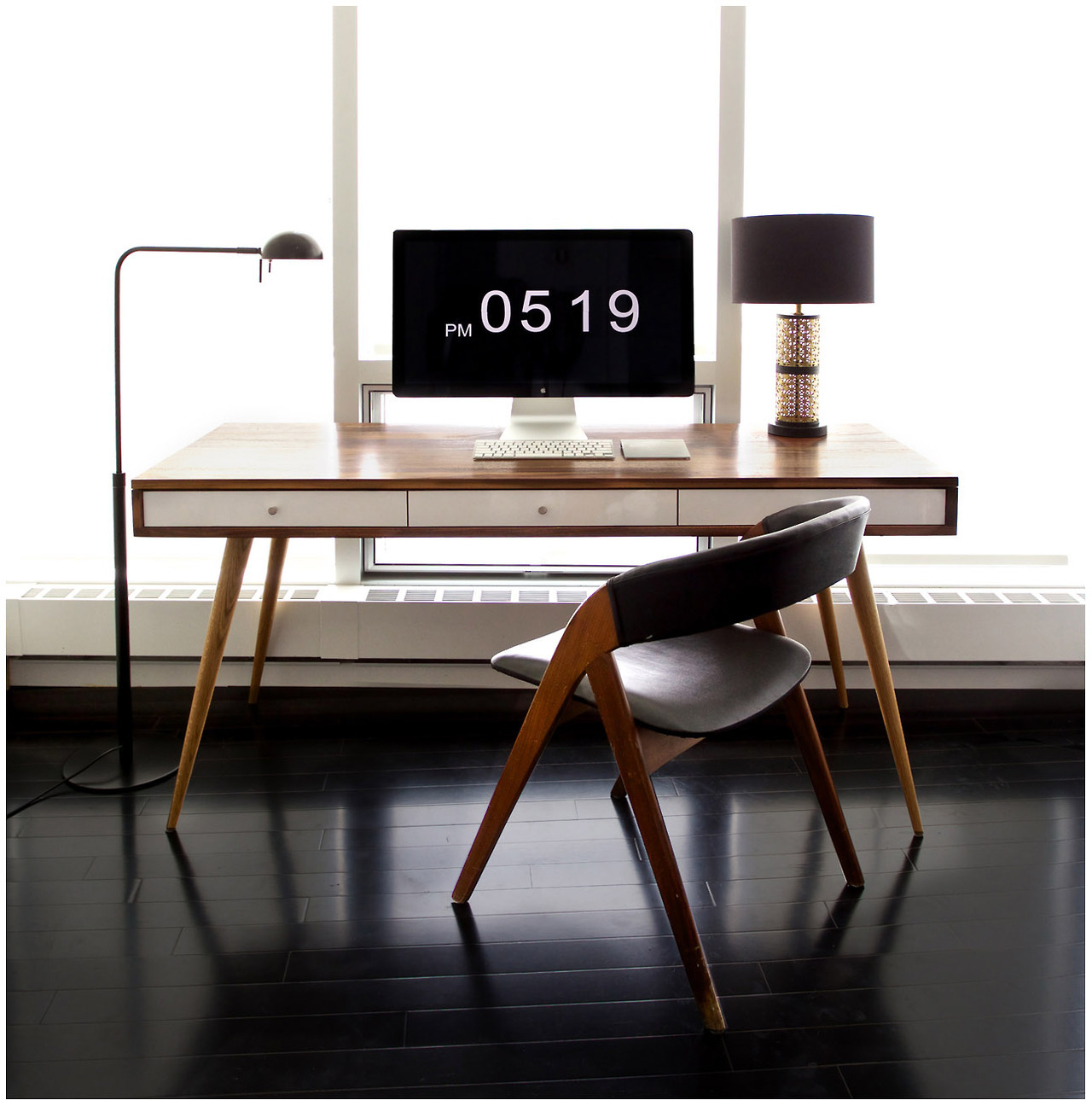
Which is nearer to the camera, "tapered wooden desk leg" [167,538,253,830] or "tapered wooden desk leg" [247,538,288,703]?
"tapered wooden desk leg" [167,538,253,830]

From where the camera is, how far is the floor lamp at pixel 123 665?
2.43 meters

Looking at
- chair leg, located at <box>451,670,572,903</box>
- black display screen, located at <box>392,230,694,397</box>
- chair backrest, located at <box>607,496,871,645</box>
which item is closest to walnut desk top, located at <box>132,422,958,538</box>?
black display screen, located at <box>392,230,694,397</box>

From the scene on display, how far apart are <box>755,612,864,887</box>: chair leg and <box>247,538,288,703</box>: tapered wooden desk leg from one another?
1.29 meters

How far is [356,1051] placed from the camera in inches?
67.2

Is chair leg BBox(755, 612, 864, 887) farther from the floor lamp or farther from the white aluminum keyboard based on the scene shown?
the floor lamp

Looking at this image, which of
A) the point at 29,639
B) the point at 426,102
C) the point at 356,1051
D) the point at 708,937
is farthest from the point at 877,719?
the point at 29,639

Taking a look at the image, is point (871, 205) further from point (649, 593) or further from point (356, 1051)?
point (356, 1051)

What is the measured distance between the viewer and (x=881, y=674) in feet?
7.77

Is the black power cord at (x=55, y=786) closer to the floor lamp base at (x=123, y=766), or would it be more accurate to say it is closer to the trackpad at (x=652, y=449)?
the floor lamp base at (x=123, y=766)

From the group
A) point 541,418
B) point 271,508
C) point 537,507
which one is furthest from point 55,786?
point 541,418

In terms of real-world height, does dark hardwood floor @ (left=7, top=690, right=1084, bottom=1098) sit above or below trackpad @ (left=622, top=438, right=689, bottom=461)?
below

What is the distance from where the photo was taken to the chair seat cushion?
1790mm

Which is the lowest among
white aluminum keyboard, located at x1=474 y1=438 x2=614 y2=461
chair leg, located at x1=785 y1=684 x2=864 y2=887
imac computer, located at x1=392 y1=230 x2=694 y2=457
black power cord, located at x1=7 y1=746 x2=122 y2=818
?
black power cord, located at x1=7 y1=746 x2=122 y2=818

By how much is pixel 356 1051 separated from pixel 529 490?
42.6 inches
